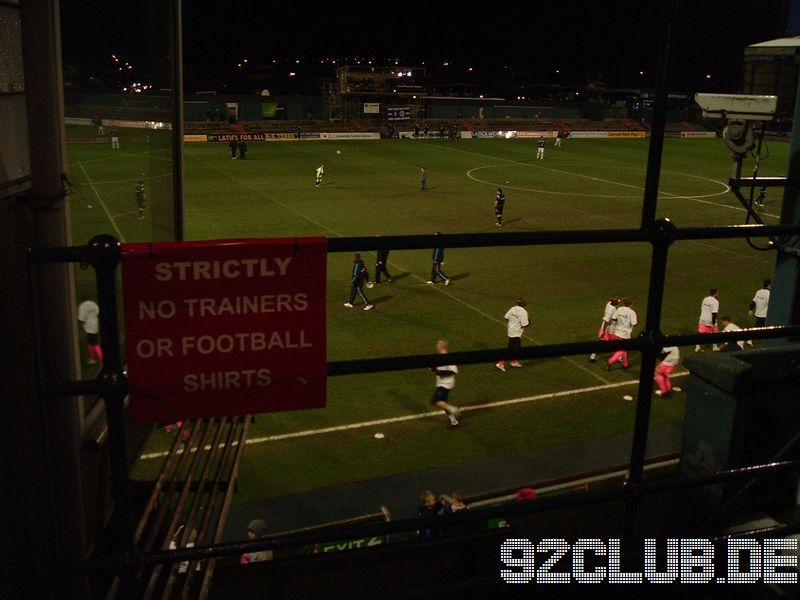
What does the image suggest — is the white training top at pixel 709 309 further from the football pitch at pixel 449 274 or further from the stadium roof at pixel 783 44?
the stadium roof at pixel 783 44

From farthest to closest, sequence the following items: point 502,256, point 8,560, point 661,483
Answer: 1. point 502,256
2. point 661,483
3. point 8,560

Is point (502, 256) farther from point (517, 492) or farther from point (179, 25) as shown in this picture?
point (179, 25)

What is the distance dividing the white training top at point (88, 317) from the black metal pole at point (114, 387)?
3.99ft

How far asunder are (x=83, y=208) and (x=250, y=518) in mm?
7346

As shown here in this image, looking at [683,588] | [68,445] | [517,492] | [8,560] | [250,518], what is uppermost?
[68,445]

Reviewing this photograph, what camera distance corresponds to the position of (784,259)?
27.7 ft

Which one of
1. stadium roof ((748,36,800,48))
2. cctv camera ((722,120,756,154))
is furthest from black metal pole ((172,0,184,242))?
stadium roof ((748,36,800,48))

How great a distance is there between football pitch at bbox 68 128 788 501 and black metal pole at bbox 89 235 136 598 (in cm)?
119

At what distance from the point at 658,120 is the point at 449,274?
2144cm

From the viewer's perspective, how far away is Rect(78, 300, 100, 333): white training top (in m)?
3.60

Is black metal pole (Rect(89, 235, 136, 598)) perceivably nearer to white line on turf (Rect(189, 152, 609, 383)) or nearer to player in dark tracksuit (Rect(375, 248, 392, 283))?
white line on turf (Rect(189, 152, 609, 383))

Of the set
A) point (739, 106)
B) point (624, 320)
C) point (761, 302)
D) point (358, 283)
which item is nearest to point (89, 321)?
point (739, 106)

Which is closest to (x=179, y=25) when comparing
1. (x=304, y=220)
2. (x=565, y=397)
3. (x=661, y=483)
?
(x=661, y=483)

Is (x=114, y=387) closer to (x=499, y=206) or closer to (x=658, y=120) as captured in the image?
(x=658, y=120)
